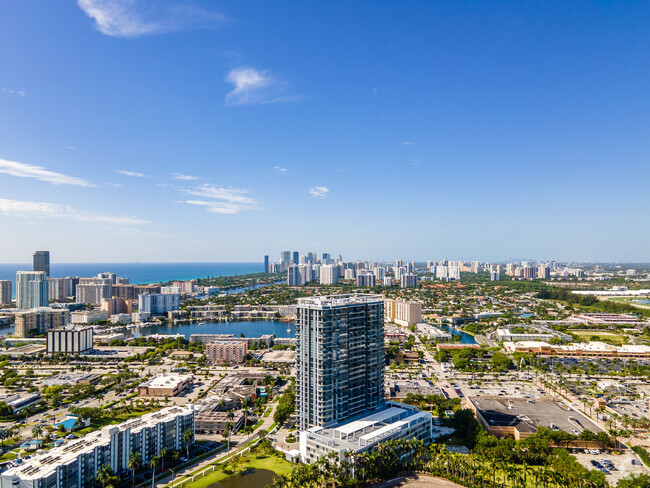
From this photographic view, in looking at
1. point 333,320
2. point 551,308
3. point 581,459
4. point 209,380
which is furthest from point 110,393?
point 551,308

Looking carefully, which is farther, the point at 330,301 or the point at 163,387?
the point at 163,387

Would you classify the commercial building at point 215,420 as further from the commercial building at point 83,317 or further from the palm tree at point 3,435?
the commercial building at point 83,317

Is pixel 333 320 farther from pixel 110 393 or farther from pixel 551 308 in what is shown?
pixel 551 308

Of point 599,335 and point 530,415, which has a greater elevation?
point 530,415

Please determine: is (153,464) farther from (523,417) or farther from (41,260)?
(41,260)

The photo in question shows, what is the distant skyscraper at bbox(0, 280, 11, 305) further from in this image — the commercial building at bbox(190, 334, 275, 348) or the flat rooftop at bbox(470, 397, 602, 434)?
the flat rooftop at bbox(470, 397, 602, 434)

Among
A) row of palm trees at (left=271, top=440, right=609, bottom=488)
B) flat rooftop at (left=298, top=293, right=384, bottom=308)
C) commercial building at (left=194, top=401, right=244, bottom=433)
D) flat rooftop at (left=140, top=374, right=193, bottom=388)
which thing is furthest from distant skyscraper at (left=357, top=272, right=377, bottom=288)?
row of palm trees at (left=271, top=440, right=609, bottom=488)

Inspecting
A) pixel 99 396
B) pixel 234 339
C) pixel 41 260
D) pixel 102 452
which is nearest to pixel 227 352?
pixel 234 339
